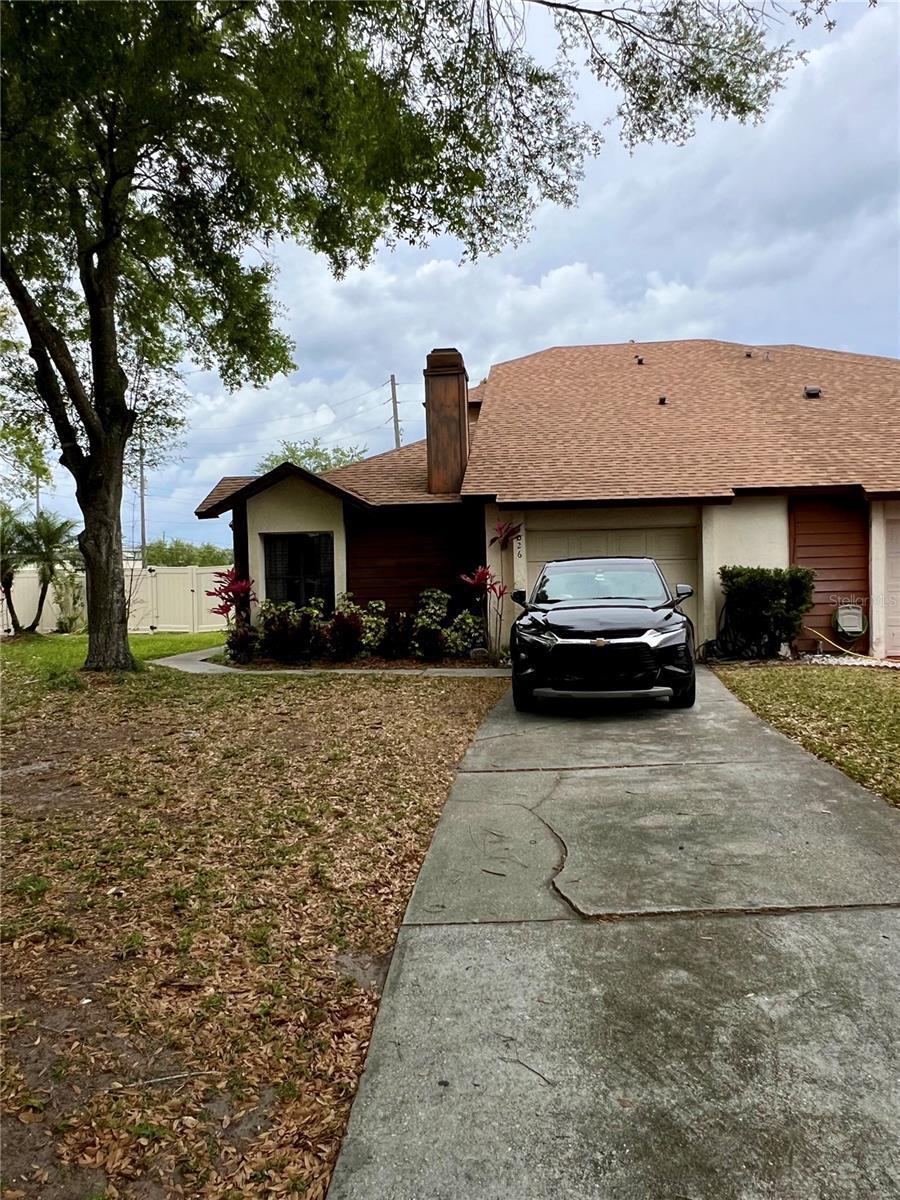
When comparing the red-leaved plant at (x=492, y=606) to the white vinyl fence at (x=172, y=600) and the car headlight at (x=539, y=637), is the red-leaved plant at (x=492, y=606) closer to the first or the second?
the car headlight at (x=539, y=637)

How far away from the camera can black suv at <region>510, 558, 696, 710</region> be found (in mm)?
7098

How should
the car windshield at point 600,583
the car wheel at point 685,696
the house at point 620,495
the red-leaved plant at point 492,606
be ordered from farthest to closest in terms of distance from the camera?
the red-leaved plant at point 492,606 → the house at point 620,495 → the car windshield at point 600,583 → the car wheel at point 685,696

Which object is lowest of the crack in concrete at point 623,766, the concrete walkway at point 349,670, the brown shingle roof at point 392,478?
the crack in concrete at point 623,766

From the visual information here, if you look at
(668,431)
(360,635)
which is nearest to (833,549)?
(668,431)

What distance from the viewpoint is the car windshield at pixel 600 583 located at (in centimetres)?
827

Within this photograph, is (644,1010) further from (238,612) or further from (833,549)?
(833,549)

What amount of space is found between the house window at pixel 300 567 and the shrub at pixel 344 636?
1.03m

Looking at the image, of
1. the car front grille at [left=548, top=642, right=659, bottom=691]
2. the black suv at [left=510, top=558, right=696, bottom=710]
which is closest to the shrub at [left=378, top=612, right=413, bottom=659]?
the black suv at [left=510, top=558, right=696, bottom=710]

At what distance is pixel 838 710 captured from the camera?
706cm

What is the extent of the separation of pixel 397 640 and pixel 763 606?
5.60 m

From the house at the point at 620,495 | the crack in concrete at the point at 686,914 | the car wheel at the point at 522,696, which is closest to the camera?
the crack in concrete at the point at 686,914

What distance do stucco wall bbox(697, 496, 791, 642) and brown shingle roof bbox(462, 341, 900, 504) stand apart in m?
0.44

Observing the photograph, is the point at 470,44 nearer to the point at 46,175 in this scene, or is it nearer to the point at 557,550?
the point at 46,175

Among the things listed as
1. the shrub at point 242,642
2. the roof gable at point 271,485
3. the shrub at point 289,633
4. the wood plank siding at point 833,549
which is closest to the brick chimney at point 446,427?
the roof gable at point 271,485
